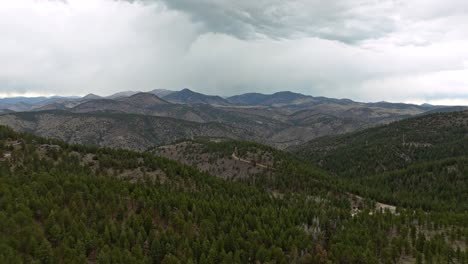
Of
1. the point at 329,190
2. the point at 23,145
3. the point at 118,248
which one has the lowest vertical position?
the point at 329,190

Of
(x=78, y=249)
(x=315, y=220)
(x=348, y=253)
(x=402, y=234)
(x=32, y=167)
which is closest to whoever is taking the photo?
(x=78, y=249)

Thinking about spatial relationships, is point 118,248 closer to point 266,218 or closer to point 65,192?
point 65,192

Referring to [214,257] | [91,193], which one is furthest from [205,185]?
[214,257]

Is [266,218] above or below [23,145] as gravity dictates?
below

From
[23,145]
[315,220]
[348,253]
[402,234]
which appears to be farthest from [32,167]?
[402,234]

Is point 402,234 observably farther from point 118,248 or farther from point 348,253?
point 118,248

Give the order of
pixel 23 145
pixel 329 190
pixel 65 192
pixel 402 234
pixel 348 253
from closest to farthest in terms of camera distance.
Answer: pixel 348 253, pixel 65 192, pixel 402 234, pixel 23 145, pixel 329 190

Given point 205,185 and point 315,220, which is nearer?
point 315,220
